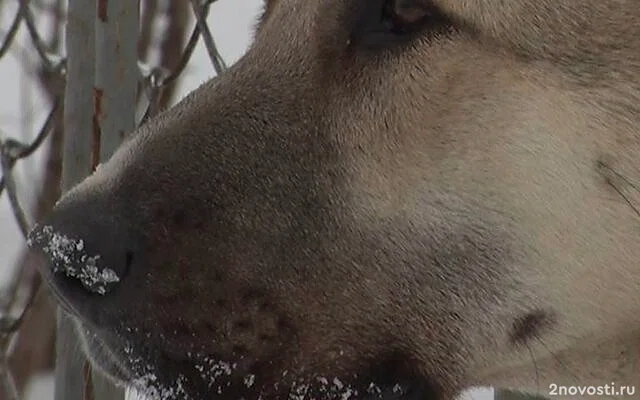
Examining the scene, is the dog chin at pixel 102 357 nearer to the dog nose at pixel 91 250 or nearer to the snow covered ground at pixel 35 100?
the dog nose at pixel 91 250

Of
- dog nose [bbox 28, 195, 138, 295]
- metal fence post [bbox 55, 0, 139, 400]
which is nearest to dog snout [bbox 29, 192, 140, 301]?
dog nose [bbox 28, 195, 138, 295]

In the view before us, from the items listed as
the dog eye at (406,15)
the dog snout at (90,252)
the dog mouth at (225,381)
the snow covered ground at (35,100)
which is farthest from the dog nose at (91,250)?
the snow covered ground at (35,100)

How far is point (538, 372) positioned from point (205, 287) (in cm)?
60

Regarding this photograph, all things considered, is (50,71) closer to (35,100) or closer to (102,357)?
(102,357)

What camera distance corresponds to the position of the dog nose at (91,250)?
2.12 meters

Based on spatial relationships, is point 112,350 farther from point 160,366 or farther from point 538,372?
point 538,372

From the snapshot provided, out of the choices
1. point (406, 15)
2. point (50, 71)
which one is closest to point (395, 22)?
point (406, 15)

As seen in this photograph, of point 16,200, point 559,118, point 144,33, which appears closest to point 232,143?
point 559,118

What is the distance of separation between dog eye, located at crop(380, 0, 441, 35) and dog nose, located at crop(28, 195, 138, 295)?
54cm

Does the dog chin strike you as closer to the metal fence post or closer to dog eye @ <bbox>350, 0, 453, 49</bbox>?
the metal fence post

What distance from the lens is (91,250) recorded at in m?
2.12

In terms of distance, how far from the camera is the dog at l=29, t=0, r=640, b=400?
2.12 m

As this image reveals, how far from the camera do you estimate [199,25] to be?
2.82 m

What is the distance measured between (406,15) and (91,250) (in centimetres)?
63
